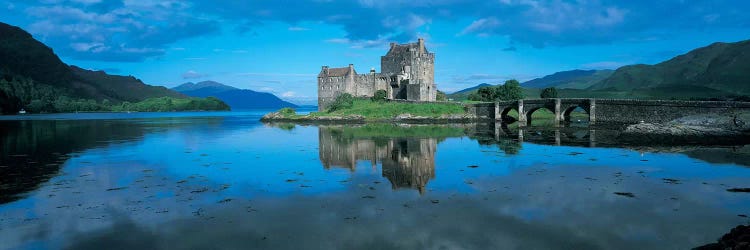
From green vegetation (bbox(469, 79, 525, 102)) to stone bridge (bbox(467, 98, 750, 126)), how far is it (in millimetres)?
14802

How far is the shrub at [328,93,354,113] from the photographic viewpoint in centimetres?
7517

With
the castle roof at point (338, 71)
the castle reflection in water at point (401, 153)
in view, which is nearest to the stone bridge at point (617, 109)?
the castle reflection in water at point (401, 153)

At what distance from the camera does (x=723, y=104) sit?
44.4 metres

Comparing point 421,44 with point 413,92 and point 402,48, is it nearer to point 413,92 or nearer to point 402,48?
point 402,48

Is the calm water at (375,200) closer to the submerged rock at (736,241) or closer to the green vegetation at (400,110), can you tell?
the submerged rock at (736,241)

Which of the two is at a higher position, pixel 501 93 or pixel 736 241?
pixel 501 93

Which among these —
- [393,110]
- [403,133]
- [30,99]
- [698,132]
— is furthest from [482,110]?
[30,99]

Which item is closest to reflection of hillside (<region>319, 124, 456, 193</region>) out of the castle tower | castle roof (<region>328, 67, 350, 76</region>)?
the castle tower

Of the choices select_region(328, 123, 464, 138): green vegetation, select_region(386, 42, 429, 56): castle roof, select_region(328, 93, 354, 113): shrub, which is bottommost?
select_region(328, 123, 464, 138): green vegetation

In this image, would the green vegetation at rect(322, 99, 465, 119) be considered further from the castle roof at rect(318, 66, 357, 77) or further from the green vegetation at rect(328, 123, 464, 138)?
the green vegetation at rect(328, 123, 464, 138)

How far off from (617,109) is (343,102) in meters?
38.9

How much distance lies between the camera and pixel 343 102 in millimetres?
75875

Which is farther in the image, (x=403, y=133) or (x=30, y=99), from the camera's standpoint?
(x=30, y=99)

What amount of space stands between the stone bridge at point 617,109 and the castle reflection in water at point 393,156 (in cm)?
2875
